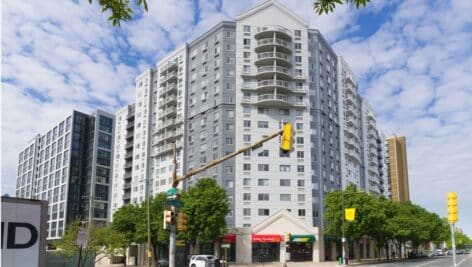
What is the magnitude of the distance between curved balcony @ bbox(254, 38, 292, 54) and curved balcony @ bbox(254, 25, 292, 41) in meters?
1.05

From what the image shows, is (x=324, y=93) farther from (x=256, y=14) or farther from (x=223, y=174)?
(x=223, y=174)

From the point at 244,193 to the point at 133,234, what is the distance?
19.4 metres

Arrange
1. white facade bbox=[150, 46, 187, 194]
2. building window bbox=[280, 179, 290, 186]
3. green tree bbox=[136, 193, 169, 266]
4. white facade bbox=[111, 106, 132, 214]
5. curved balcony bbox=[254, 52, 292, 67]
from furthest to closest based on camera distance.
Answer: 1. white facade bbox=[111, 106, 132, 214]
2. white facade bbox=[150, 46, 187, 194]
3. curved balcony bbox=[254, 52, 292, 67]
4. building window bbox=[280, 179, 290, 186]
5. green tree bbox=[136, 193, 169, 266]

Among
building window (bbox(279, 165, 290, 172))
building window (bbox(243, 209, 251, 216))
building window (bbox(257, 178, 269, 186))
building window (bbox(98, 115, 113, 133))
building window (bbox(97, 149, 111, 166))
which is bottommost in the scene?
building window (bbox(243, 209, 251, 216))

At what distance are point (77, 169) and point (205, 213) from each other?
273 feet

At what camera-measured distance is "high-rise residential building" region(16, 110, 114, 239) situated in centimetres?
13012

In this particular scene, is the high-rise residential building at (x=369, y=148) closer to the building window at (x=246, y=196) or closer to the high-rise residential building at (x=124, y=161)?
the building window at (x=246, y=196)

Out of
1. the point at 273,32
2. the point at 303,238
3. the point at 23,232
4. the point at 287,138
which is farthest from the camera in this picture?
the point at 273,32

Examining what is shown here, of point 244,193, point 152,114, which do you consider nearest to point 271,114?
point 244,193

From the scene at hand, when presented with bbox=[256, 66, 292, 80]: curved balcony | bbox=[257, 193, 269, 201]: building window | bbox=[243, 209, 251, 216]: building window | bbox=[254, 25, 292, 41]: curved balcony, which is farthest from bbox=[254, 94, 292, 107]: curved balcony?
bbox=[243, 209, 251, 216]: building window

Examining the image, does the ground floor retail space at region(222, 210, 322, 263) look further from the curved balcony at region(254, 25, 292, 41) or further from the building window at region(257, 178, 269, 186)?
the curved balcony at region(254, 25, 292, 41)

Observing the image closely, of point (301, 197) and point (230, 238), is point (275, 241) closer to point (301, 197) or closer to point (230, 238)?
point (230, 238)

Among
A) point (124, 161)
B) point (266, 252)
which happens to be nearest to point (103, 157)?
point (124, 161)

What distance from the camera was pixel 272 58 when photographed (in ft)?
277
